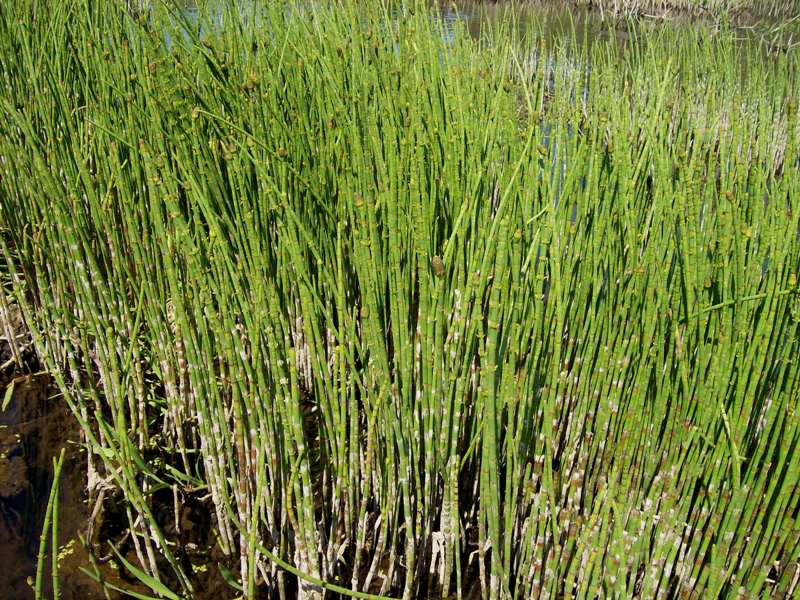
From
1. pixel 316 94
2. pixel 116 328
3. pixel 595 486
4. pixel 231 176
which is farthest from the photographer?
pixel 316 94

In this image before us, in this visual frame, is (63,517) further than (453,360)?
Yes

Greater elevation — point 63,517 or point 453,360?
point 453,360

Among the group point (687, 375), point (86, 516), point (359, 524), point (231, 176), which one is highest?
point (231, 176)

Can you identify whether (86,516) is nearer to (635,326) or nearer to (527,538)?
(527,538)

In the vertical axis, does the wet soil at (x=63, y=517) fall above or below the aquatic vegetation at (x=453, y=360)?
below

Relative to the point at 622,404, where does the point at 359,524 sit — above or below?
below

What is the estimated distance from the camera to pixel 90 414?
6.48ft

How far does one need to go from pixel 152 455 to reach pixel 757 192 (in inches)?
56.4

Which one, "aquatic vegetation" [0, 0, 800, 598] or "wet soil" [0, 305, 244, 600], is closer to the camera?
"aquatic vegetation" [0, 0, 800, 598]

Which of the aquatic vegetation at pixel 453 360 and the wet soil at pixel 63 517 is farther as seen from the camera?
the wet soil at pixel 63 517

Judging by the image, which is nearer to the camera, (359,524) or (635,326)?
(635,326)

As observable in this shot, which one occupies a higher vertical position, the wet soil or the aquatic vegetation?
the aquatic vegetation

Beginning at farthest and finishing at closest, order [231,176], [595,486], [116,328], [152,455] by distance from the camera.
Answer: [152,455]
[116,328]
[231,176]
[595,486]

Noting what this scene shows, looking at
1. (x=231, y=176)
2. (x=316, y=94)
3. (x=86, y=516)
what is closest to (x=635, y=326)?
(x=231, y=176)
